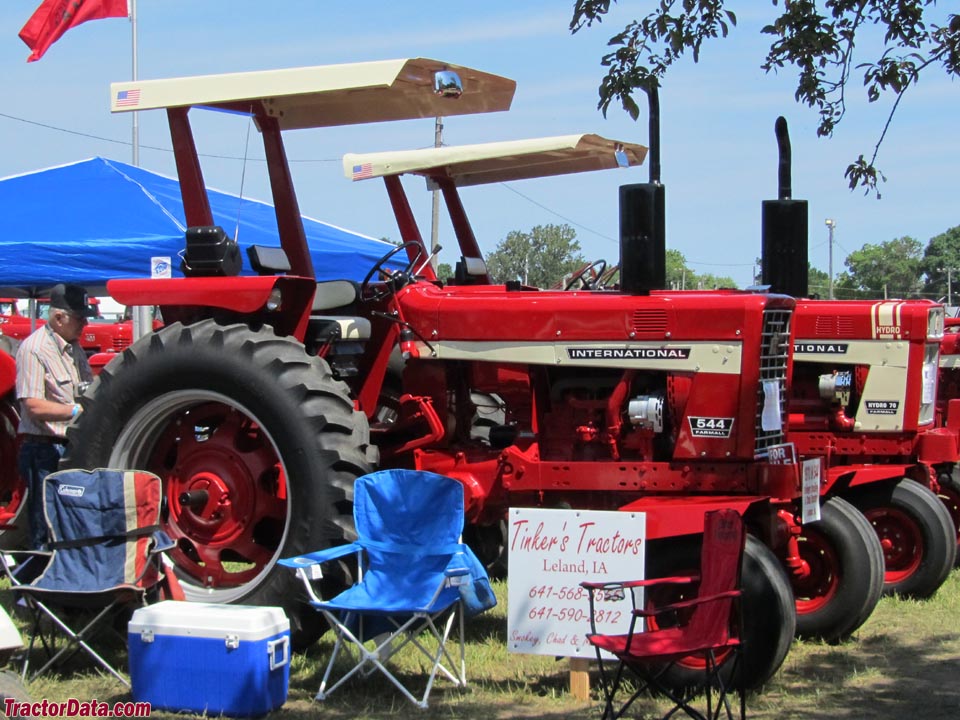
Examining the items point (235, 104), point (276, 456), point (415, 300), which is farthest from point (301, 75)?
point (276, 456)

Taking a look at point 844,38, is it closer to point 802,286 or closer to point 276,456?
point 802,286

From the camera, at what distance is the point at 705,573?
4.45 m

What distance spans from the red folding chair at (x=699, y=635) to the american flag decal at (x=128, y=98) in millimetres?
A: 2947

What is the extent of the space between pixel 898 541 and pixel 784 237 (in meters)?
2.04

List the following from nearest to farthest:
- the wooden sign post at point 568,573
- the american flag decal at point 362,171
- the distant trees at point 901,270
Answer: the wooden sign post at point 568,573 < the american flag decal at point 362,171 < the distant trees at point 901,270

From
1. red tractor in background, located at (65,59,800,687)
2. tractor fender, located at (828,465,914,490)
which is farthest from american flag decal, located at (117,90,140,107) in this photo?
tractor fender, located at (828,465,914,490)

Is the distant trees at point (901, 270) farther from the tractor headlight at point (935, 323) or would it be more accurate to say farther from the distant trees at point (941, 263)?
the tractor headlight at point (935, 323)

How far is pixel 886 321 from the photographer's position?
736 cm

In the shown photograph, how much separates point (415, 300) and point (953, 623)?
3.20 meters

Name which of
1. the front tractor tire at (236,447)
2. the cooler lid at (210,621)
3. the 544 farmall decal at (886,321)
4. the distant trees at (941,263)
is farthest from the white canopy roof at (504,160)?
the distant trees at (941,263)

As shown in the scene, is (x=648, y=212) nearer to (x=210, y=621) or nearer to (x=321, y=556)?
(x=321, y=556)

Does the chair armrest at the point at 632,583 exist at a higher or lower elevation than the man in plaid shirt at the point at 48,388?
lower

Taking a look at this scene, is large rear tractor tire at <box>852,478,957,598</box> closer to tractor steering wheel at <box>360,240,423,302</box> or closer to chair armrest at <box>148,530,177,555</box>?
tractor steering wheel at <box>360,240,423,302</box>

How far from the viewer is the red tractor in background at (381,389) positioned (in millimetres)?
5172
